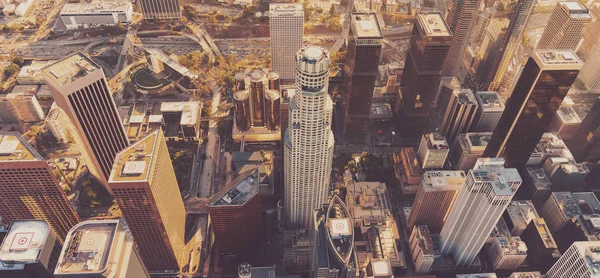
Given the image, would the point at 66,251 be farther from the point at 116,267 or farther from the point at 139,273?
the point at 139,273

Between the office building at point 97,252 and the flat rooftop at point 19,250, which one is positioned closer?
the office building at point 97,252

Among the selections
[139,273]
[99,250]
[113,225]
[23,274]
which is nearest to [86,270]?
[99,250]

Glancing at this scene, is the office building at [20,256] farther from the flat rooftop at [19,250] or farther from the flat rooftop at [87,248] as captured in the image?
the flat rooftop at [87,248]

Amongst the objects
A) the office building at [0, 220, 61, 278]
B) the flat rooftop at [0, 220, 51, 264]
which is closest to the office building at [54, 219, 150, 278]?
the office building at [0, 220, 61, 278]

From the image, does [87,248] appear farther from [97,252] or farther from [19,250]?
[19,250]

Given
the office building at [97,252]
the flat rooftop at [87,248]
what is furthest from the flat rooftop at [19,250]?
the office building at [97,252]

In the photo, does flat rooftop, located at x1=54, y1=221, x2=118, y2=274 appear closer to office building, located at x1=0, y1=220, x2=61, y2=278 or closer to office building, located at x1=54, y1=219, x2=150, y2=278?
office building, located at x1=54, y1=219, x2=150, y2=278

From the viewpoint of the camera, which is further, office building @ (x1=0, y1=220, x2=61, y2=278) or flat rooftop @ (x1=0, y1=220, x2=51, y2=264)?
office building @ (x1=0, y1=220, x2=61, y2=278)
